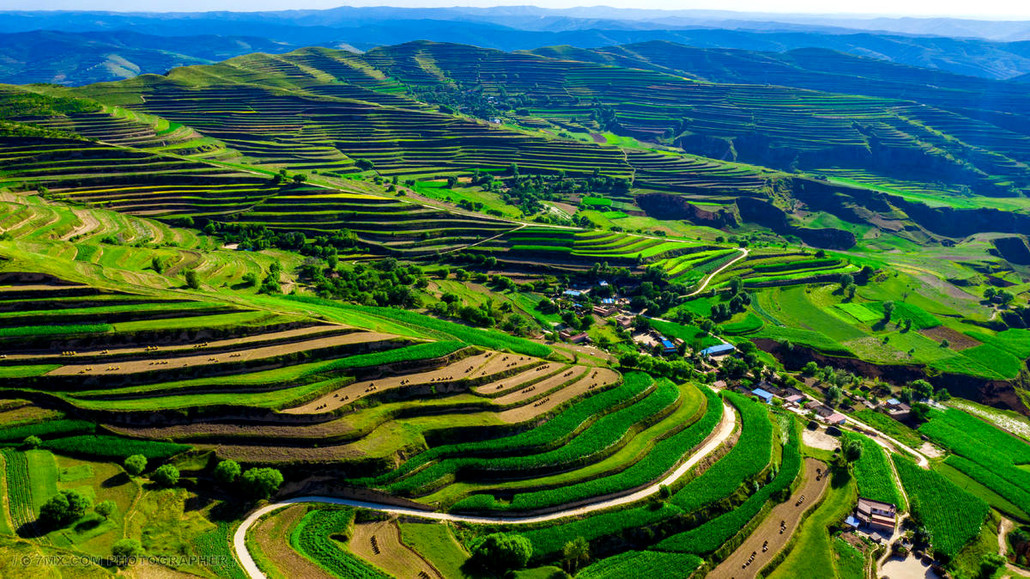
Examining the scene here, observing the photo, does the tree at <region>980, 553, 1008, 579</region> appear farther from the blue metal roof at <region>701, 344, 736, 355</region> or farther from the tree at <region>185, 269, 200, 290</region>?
the tree at <region>185, 269, 200, 290</region>

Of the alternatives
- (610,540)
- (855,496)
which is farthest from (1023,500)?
(610,540)

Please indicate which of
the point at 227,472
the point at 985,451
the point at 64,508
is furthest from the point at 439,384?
the point at 985,451

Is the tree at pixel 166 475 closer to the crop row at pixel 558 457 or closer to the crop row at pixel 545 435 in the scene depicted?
the crop row at pixel 545 435

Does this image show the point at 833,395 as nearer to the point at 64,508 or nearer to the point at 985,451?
the point at 985,451

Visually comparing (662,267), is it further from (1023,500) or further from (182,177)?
(182,177)

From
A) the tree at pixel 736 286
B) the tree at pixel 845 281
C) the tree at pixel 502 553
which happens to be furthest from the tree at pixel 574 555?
the tree at pixel 845 281
